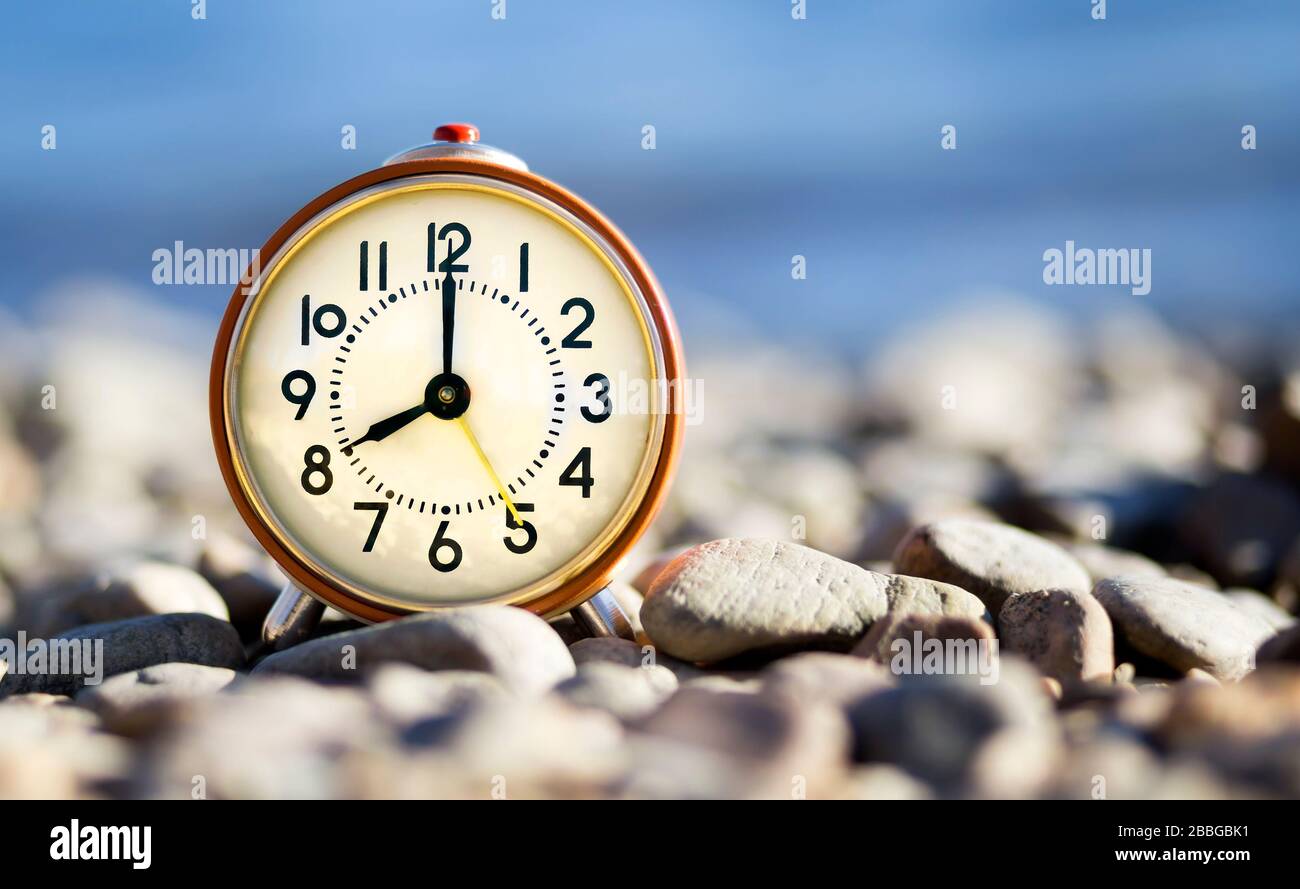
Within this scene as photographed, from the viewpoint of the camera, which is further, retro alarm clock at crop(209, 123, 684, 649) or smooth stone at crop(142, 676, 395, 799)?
retro alarm clock at crop(209, 123, 684, 649)

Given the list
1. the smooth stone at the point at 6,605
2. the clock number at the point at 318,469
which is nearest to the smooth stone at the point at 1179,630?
the clock number at the point at 318,469

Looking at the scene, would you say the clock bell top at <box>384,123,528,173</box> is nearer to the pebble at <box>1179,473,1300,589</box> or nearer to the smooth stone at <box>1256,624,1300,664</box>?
the smooth stone at <box>1256,624,1300,664</box>

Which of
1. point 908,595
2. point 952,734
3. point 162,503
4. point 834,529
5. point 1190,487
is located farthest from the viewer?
point 162,503

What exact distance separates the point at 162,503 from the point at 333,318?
4238 millimetres

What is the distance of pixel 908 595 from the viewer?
179cm

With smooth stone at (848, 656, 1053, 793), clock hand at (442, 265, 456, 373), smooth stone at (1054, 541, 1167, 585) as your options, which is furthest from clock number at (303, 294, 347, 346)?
smooth stone at (1054, 541, 1167, 585)

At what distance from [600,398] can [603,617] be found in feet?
1.20

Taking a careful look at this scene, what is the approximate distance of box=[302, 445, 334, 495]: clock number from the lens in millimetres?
1873

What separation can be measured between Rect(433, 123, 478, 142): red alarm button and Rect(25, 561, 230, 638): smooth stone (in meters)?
1.02

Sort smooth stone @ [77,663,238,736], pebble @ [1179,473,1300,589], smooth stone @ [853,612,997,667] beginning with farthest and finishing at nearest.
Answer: pebble @ [1179,473,1300,589] → smooth stone @ [853,612,997,667] → smooth stone @ [77,663,238,736]

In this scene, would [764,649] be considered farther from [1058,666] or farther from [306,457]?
[306,457]
